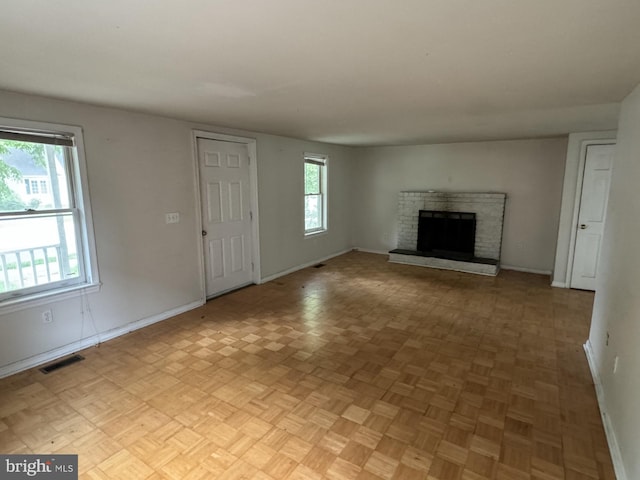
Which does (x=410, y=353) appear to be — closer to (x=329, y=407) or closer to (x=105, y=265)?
(x=329, y=407)

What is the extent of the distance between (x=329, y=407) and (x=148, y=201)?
257cm

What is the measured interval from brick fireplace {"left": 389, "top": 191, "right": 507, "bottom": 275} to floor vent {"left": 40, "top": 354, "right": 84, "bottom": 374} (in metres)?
4.68

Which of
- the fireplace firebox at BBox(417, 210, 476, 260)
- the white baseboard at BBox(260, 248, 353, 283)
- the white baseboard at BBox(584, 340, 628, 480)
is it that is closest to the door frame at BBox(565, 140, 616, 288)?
the fireplace firebox at BBox(417, 210, 476, 260)

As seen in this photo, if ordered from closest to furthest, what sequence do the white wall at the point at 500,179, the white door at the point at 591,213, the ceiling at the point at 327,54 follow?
the ceiling at the point at 327,54
the white door at the point at 591,213
the white wall at the point at 500,179

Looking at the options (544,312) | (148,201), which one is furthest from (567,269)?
(148,201)

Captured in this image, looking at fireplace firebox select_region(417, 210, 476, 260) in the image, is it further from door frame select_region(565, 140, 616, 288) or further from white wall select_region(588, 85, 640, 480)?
white wall select_region(588, 85, 640, 480)

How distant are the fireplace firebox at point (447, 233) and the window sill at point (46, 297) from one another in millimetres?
4906

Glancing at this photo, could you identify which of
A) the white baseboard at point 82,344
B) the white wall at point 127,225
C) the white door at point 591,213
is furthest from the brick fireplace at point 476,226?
the white baseboard at point 82,344

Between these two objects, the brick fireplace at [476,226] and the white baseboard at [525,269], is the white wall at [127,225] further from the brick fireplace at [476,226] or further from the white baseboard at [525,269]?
the white baseboard at [525,269]

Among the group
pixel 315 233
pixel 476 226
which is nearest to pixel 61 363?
pixel 315 233

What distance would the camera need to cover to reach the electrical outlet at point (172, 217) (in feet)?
11.8

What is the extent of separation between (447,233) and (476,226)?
47cm

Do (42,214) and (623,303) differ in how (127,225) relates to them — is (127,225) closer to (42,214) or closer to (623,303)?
(42,214)

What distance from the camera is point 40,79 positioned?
2148mm
